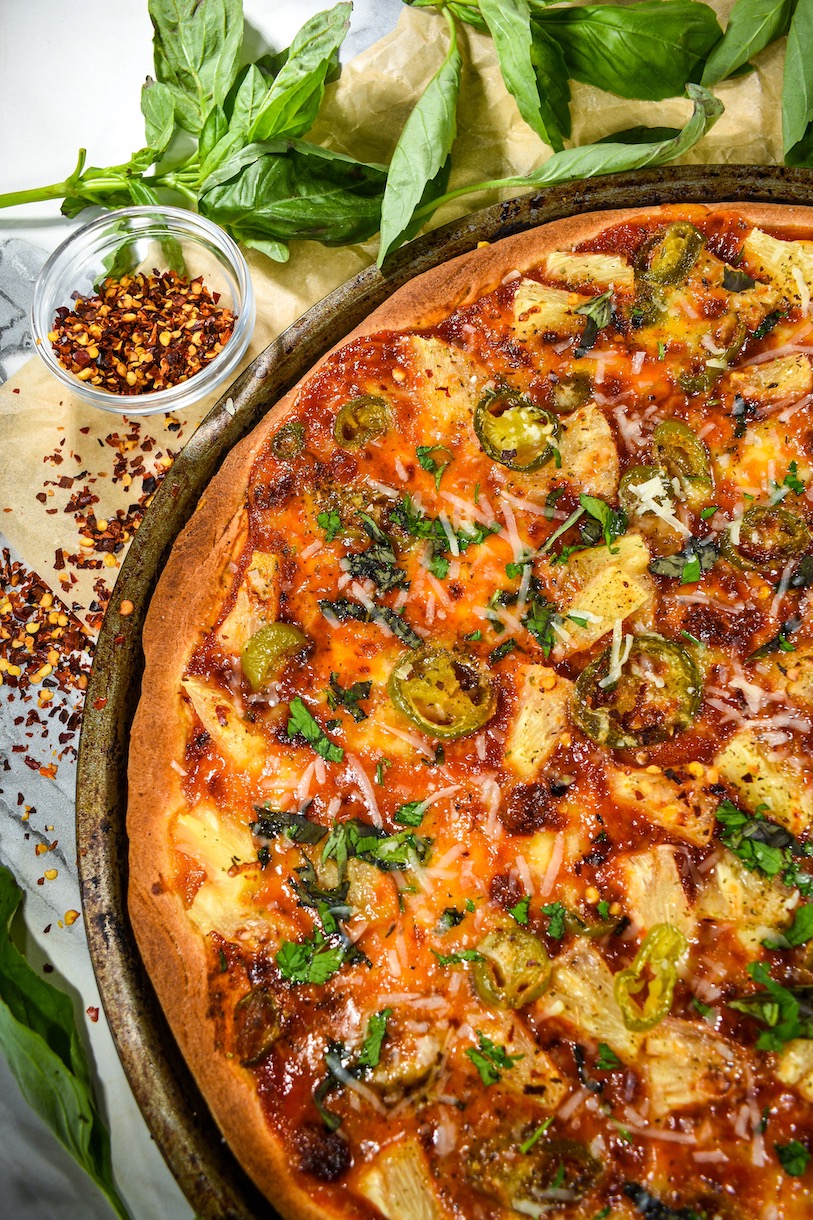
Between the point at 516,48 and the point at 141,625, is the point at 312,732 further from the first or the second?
the point at 516,48

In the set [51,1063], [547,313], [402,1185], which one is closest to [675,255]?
[547,313]

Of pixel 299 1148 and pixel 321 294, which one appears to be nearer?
pixel 299 1148

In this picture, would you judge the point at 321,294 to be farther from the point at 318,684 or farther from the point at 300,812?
the point at 300,812

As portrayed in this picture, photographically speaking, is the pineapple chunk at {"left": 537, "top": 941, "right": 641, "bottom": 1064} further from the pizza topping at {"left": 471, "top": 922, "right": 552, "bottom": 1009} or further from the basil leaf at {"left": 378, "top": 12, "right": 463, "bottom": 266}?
the basil leaf at {"left": 378, "top": 12, "right": 463, "bottom": 266}

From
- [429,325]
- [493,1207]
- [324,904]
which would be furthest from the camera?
[429,325]

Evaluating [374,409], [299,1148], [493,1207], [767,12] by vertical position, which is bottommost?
[493,1207]

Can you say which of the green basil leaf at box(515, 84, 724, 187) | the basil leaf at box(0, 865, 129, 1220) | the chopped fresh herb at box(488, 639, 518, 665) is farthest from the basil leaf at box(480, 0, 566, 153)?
the basil leaf at box(0, 865, 129, 1220)

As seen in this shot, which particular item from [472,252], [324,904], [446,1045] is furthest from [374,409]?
[446,1045]
